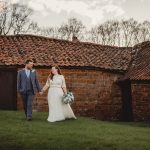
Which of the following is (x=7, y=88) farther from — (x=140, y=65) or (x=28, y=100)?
(x=140, y=65)

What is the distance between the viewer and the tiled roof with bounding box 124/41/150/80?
846 inches

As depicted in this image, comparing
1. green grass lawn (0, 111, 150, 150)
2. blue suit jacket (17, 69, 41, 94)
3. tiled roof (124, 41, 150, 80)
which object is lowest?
green grass lawn (0, 111, 150, 150)

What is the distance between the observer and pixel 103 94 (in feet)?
74.0

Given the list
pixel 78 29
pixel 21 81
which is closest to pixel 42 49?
pixel 21 81

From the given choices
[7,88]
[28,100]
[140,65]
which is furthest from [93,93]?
[28,100]

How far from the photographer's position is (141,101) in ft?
69.5

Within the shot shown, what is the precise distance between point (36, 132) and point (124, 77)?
1331 centimetres

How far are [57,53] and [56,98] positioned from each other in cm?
997

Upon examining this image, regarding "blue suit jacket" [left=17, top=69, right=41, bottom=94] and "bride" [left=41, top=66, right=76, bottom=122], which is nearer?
"blue suit jacket" [left=17, top=69, right=41, bottom=94]

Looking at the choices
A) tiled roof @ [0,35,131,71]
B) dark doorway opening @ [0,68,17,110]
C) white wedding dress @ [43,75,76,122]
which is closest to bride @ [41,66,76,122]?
white wedding dress @ [43,75,76,122]

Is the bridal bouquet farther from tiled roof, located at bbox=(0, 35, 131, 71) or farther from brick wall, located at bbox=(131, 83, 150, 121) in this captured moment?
brick wall, located at bbox=(131, 83, 150, 121)

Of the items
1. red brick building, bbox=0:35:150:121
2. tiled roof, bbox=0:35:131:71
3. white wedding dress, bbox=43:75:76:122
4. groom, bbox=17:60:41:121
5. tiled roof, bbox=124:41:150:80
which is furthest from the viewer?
tiled roof, bbox=0:35:131:71

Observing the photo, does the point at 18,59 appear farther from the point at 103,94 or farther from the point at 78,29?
the point at 78,29

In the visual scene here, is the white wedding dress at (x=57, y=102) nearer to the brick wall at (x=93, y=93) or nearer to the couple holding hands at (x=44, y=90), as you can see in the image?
the couple holding hands at (x=44, y=90)
